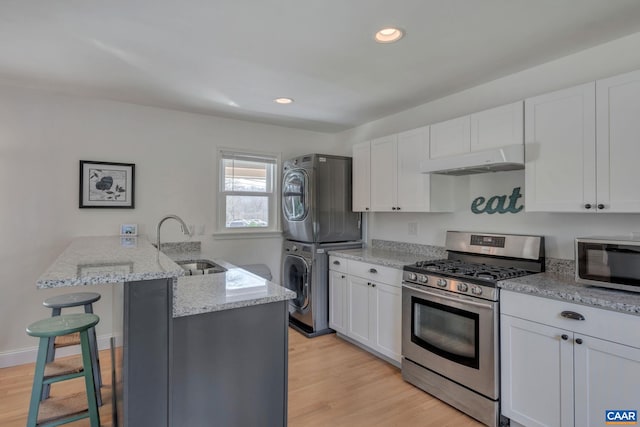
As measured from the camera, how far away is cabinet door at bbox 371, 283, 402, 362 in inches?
110

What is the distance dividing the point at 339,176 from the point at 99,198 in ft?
7.80

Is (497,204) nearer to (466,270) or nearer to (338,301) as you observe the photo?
(466,270)

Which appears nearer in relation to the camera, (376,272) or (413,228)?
(376,272)

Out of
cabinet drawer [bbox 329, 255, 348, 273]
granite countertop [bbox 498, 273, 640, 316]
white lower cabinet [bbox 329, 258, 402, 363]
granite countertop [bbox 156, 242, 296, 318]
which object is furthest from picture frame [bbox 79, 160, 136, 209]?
granite countertop [bbox 498, 273, 640, 316]

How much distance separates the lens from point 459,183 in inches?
117

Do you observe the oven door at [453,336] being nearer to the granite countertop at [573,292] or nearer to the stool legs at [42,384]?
the granite countertop at [573,292]

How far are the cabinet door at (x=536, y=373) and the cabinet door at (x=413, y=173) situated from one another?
3.94ft

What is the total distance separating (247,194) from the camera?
4.00 metres

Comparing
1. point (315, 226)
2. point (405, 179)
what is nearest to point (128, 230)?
point (315, 226)

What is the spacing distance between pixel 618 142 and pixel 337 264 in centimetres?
240

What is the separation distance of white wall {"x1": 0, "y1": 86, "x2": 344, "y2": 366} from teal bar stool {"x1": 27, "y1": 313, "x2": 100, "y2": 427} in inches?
59.9

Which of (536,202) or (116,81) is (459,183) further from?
(116,81)

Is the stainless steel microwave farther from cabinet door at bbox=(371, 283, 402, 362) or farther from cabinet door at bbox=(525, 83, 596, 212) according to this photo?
cabinet door at bbox=(371, 283, 402, 362)

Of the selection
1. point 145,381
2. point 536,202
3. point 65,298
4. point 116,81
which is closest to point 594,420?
point 536,202
